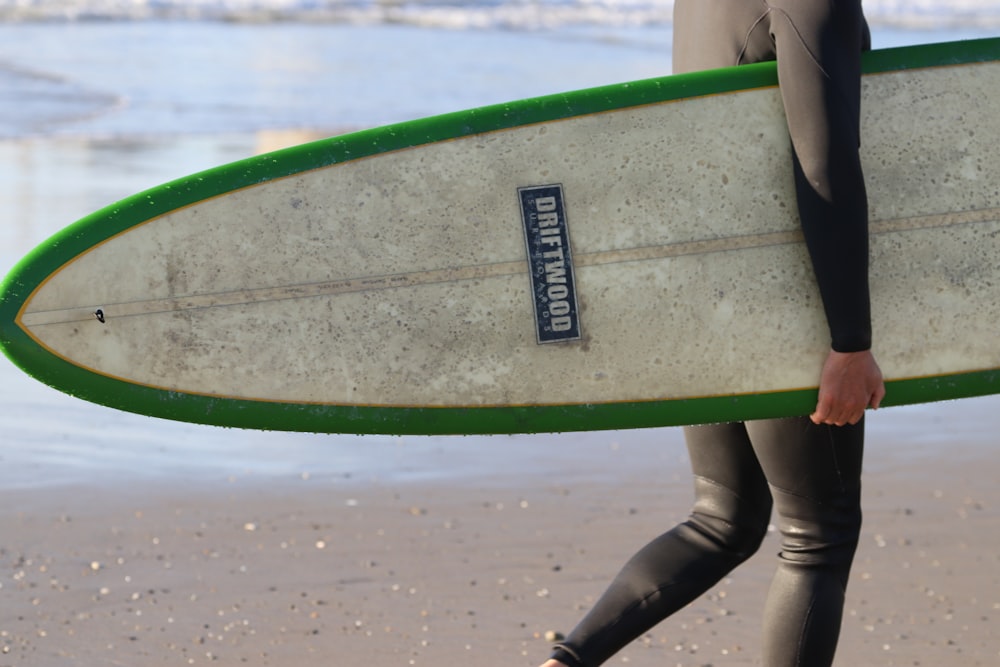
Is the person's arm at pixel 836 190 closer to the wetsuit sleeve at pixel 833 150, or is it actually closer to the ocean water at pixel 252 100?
the wetsuit sleeve at pixel 833 150

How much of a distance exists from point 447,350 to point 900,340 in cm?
80

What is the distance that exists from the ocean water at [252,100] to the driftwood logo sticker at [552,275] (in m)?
1.72

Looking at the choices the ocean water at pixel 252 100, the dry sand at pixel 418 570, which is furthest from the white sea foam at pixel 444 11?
the dry sand at pixel 418 570

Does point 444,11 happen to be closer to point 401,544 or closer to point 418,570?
point 401,544

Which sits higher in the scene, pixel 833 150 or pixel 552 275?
pixel 833 150

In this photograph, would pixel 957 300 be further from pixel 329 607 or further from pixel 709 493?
pixel 329 607

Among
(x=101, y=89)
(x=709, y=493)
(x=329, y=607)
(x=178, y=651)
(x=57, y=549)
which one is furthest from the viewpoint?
(x=101, y=89)

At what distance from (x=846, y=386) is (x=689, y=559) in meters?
0.41

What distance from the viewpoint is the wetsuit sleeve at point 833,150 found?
2.04 m

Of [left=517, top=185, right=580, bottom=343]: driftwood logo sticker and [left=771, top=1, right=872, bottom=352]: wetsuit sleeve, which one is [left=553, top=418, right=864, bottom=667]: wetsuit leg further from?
[left=517, top=185, right=580, bottom=343]: driftwood logo sticker

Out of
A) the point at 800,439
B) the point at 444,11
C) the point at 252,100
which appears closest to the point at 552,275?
the point at 800,439

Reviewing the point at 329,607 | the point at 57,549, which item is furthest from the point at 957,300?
the point at 57,549

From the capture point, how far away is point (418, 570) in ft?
11.1

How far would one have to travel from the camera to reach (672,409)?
2.40m
